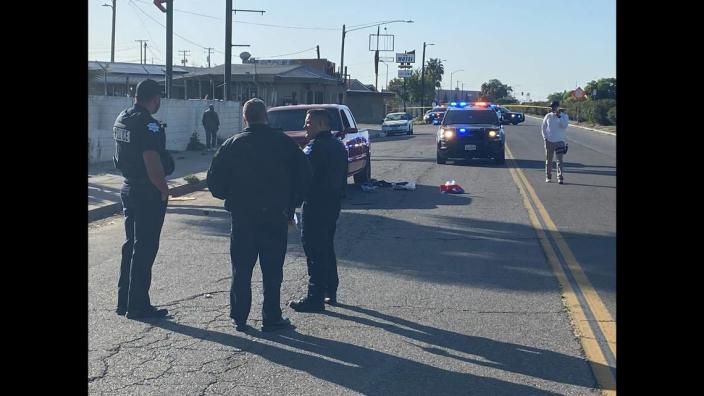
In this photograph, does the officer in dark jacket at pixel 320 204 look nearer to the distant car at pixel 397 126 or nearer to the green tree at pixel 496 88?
the distant car at pixel 397 126

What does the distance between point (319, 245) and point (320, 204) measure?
363mm

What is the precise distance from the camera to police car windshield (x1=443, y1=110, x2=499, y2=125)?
87.4 feet

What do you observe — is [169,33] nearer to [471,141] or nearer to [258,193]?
[471,141]

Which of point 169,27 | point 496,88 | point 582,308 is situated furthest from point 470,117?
point 496,88

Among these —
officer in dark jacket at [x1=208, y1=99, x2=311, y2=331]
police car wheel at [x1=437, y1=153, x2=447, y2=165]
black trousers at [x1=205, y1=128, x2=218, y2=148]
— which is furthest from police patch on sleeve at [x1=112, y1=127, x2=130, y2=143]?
black trousers at [x1=205, y1=128, x2=218, y2=148]

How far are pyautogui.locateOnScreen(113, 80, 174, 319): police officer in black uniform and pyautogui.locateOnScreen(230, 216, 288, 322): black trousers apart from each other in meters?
0.77

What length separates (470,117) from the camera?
2692cm

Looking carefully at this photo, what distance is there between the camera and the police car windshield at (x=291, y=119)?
1758 cm

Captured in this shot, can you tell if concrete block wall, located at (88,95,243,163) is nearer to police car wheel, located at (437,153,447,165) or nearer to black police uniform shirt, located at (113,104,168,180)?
police car wheel, located at (437,153,447,165)

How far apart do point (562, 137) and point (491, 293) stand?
1120 centimetres
